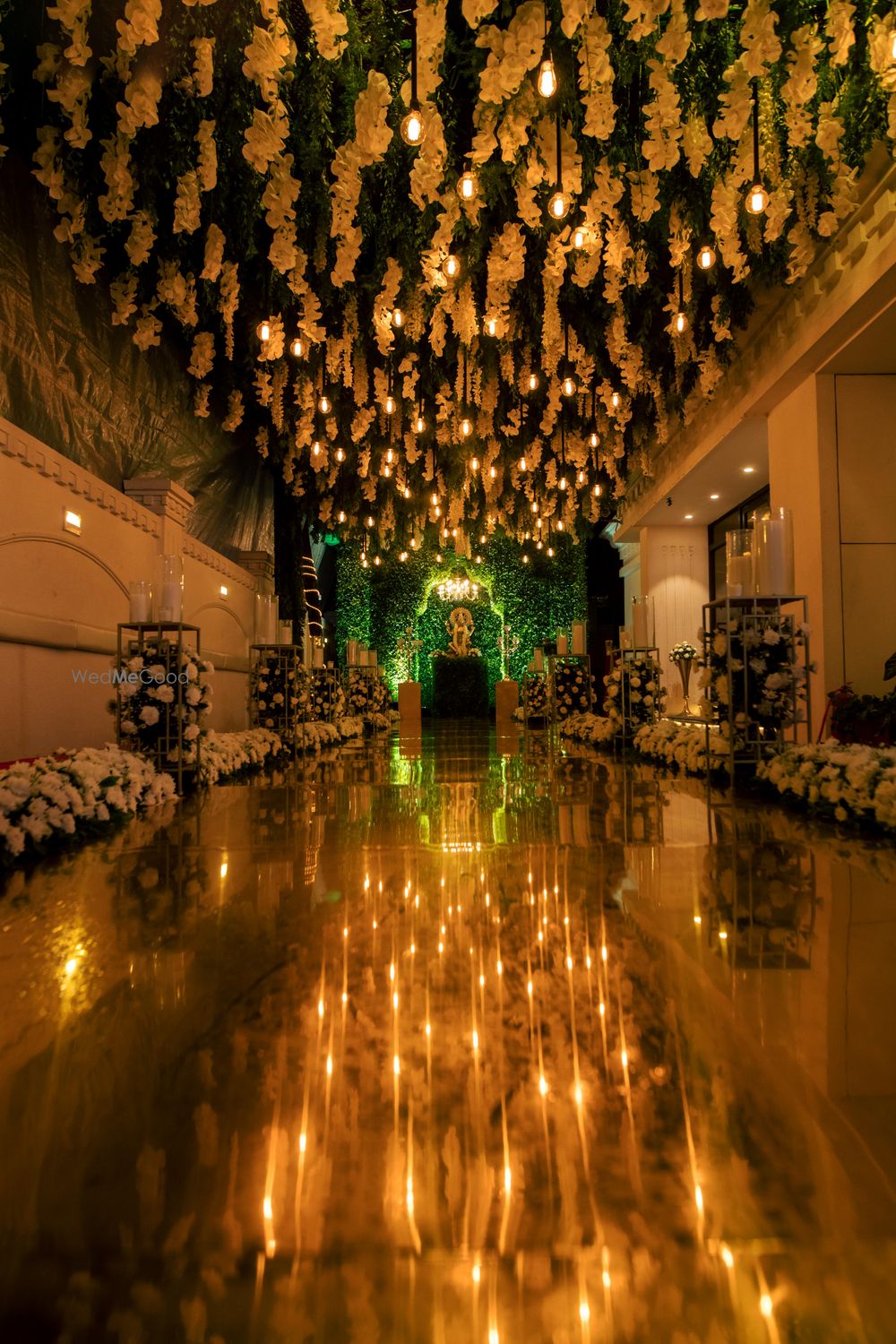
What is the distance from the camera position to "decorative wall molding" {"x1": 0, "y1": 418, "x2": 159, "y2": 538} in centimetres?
416

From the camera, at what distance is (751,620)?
14.1 ft

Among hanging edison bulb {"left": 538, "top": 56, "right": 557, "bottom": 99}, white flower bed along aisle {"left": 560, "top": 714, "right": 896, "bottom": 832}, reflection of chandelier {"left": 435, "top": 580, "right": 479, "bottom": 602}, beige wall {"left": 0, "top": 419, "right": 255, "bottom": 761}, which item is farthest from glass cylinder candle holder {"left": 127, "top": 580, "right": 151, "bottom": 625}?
reflection of chandelier {"left": 435, "top": 580, "right": 479, "bottom": 602}

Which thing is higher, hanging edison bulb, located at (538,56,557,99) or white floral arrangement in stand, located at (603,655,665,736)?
hanging edison bulb, located at (538,56,557,99)

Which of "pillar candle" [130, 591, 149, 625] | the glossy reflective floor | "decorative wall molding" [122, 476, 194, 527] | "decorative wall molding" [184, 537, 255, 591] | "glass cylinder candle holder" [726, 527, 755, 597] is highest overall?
"decorative wall molding" [122, 476, 194, 527]

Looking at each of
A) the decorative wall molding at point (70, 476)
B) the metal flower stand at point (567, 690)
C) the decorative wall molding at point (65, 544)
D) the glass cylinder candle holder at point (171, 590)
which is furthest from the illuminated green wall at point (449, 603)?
the glass cylinder candle holder at point (171, 590)

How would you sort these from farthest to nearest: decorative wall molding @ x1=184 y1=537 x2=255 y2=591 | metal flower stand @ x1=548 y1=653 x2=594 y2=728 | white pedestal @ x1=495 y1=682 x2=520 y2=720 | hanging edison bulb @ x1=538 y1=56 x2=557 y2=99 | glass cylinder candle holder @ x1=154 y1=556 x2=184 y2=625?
white pedestal @ x1=495 y1=682 x2=520 y2=720
metal flower stand @ x1=548 y1=653 x2=594 y2=728
decorative wall molding @ x1=184 y1=537 x2=255 y2=591
glass cylinder candle holder @ x1=154 y1=556 x2=184 y2=625
hanging edison bulb @ x1=538 y1=56 x2=557 y2=99

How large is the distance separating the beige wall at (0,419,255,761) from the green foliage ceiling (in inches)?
49.8

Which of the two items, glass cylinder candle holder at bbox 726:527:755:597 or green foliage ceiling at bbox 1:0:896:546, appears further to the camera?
glass cylinder candle holder at bbox 726:527:755:597

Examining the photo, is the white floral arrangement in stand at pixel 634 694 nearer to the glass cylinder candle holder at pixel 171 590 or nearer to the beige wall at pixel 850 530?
the beige wall at pixel 850 530

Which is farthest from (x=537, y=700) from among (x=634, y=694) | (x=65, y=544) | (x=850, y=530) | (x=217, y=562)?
(x=65, y=544)

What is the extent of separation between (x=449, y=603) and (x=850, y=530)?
1200cm

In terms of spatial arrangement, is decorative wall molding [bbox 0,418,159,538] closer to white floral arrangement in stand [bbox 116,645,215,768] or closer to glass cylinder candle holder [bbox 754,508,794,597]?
white floral arrangement in stand [bbox 116,645,215,768]

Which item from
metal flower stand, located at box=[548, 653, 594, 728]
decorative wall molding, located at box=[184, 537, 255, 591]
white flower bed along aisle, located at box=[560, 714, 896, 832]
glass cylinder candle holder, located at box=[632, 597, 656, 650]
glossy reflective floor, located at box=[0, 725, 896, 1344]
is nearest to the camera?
glossy reflective floor, located at box=[0, 725, 896, 1344]

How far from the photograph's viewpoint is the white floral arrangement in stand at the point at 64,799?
8.50ft
